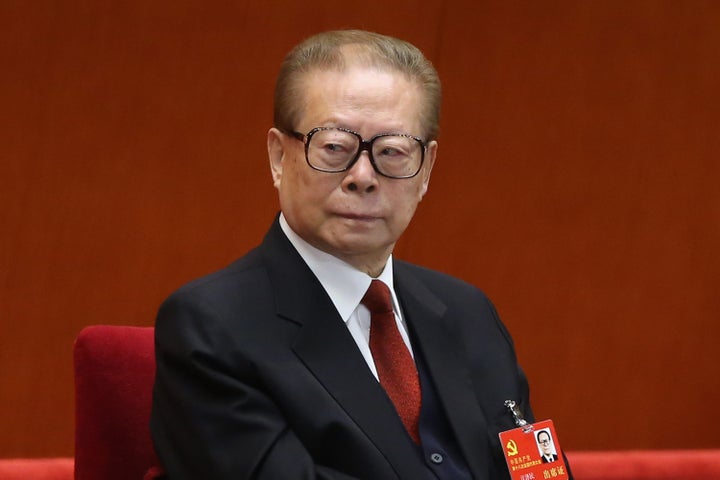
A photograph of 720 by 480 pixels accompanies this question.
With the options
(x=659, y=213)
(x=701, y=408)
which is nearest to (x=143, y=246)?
(x=659, y=213)

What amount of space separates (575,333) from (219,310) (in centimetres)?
194

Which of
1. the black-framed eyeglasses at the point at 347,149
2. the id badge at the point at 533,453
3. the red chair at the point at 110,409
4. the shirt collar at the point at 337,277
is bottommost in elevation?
the id badge at the point at 533,453

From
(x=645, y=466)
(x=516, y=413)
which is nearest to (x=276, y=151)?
(x=516, y=413)

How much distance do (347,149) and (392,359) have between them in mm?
333

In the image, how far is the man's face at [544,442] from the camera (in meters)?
1.87

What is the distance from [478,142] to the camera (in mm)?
3430

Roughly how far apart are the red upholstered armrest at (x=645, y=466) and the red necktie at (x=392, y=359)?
0.74 m

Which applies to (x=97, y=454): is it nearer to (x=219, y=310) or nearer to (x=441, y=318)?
(x=219, y=310)

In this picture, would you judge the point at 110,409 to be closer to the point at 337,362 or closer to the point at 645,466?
the point at 337,362

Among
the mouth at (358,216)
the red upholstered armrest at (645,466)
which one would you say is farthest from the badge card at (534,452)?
the red upholstered armrest at (645,466)

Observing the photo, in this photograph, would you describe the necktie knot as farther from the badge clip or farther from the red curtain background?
the red curtain background

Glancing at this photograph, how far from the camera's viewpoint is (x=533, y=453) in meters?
1.86

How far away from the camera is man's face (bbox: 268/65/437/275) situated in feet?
6.04

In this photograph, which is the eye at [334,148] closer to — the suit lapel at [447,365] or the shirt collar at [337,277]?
the shirt collar at [337,277]
